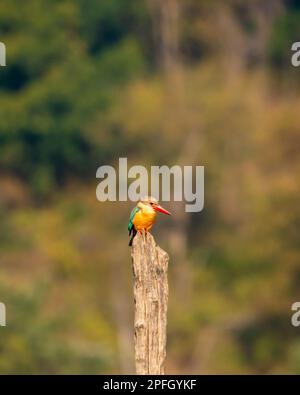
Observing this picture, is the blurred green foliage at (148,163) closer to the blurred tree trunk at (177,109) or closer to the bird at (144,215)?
the blurred tree trunk at (177,109)

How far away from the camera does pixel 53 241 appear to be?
4203cm

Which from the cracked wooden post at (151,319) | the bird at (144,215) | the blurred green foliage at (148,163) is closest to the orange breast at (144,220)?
the bird at (144,215)

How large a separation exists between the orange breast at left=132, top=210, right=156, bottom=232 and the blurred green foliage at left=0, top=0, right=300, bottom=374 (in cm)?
1703

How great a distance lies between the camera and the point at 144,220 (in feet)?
51.0

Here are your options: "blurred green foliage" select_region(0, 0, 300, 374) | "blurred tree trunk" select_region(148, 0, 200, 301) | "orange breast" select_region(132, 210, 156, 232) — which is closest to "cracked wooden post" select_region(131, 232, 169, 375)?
"orange breast" select_region(132, 210, 156, 232)

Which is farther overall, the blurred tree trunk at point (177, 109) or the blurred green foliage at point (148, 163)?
the blurred tree trunk at point (177, 109)

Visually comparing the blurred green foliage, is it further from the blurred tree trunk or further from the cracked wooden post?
the cracked wooden post

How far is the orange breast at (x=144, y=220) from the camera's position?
611 inches

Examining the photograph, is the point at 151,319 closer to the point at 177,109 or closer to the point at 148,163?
the point at 148,163

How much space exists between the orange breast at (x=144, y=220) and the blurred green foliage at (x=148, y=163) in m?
17.0

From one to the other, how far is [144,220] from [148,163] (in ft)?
90.0

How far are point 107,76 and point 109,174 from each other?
10705 mm

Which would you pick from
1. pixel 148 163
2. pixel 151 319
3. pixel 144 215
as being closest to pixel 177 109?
pixel 148 163

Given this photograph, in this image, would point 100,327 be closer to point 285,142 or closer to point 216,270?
point 216,270
